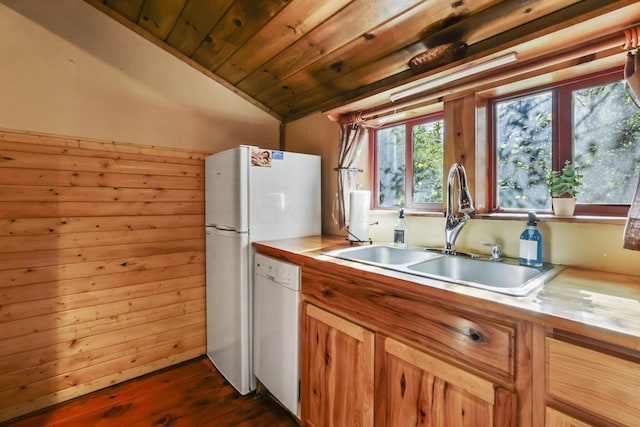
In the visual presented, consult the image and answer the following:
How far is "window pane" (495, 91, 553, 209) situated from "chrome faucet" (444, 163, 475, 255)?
0.24 metres

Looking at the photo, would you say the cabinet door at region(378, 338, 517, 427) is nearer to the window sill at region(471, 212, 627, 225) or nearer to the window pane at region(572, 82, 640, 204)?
the window sill at region(471, 212, 627, 225)

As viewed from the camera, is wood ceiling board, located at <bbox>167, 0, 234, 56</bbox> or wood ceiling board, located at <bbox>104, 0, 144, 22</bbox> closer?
wood ceiling board, located at <bbox>167, 0, 234, 56</bbox>

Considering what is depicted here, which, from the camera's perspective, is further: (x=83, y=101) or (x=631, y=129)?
(x=83, y=101)

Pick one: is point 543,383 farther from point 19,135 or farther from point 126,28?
point 126,28

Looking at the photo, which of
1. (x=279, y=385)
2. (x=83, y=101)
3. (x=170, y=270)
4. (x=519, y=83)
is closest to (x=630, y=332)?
(x=519, y=83)

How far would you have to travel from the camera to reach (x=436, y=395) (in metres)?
0.93

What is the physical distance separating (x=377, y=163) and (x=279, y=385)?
155cm

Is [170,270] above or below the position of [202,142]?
below

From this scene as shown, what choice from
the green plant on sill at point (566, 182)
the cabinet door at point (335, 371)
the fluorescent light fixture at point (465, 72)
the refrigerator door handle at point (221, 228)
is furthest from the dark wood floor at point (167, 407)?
the fluorescent light fixture at point (465, 72)

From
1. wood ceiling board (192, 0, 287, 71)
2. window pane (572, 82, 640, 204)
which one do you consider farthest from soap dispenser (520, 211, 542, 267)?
wood ceiling board (192, 0, 287, 71)

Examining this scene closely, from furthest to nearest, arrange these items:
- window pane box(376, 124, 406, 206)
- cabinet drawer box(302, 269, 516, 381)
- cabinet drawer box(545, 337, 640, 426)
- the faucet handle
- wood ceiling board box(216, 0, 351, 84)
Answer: window pane box(376, 124, 406, 206) < wood ceiling board box(216, 0, 351, 84) < the faucet handle < cabinet drawer box(302, 269, 516, 381) < cabinet drawer box(545, 337, 640, 426)

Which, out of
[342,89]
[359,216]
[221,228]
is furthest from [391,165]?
[221,228]

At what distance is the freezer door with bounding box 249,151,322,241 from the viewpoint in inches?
73.2

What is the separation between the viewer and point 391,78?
1795 mm
